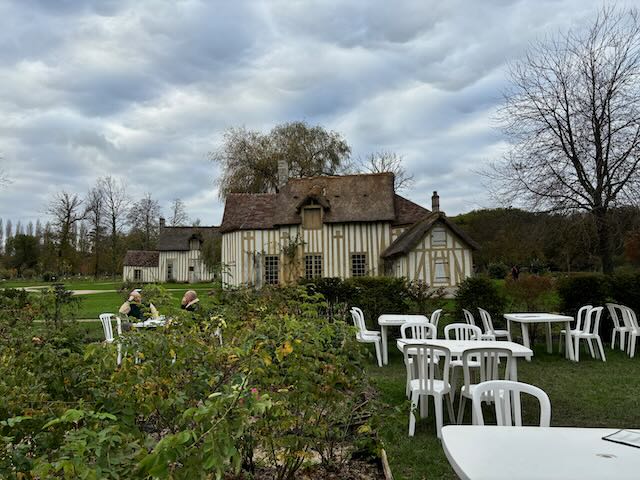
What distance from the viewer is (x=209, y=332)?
2.89 metres

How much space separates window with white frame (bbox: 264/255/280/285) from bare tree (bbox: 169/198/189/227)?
1062 inches

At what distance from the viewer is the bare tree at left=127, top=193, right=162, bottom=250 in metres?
42.4

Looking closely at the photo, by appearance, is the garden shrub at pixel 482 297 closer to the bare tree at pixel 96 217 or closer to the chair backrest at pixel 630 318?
the chair backrest at pixel 630 318

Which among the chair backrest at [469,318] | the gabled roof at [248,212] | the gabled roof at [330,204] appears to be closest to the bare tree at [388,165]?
the gabled roof at [330,204]

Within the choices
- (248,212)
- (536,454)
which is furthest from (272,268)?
(536,454)

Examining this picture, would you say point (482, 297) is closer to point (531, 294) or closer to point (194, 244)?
point (531, 294)

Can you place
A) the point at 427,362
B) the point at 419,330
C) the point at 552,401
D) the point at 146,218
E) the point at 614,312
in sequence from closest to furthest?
1. the point at 427,362
2. the point at 552,401
3. the point at 419,330
4. the point at 614,312
5. the point at 146,218

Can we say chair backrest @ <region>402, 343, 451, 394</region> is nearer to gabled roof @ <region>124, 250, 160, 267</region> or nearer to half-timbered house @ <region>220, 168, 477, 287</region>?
half-timbered house @ <region>220, 168, 477, 287</region>

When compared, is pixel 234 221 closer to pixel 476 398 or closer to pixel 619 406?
pixel 619 406

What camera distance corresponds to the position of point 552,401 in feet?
17.4

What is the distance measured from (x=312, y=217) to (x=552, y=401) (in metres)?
14.8

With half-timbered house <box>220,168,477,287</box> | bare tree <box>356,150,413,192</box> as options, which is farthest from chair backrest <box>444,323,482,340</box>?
bare tree <box>356,150,413,192</box>

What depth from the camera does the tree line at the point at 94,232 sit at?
35.2 metres

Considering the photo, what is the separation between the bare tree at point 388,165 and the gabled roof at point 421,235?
35.8ft
